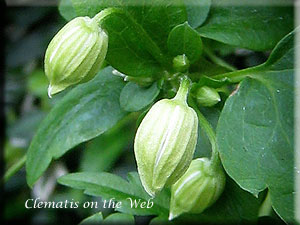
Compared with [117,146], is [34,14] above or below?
above

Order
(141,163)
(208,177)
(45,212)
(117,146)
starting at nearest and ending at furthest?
1. (141,163)
2. (208,177)
3. (117,146)
4. (45,212)

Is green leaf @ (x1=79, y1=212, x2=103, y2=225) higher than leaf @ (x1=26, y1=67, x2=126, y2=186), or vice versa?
leaf @ (x1=26, y1=67, x2=126, y2=186)

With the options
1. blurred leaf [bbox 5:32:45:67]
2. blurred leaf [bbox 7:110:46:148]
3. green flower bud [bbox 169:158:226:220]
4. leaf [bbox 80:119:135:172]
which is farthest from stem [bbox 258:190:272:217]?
blurred leaf [bbox 5:32:45:67]

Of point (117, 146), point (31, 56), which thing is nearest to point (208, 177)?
point (117, 146)

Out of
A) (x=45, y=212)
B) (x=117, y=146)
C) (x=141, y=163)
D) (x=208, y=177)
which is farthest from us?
→ (x=45, y=212)

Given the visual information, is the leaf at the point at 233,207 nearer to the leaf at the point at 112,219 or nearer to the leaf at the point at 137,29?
the leaf at the point at 112,219

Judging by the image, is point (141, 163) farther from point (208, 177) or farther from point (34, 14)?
point (34, 14)

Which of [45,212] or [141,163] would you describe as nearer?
[141,163]

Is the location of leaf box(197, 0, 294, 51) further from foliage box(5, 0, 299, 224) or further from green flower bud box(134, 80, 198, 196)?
green flower bud box(134, 80, 198, 196)
